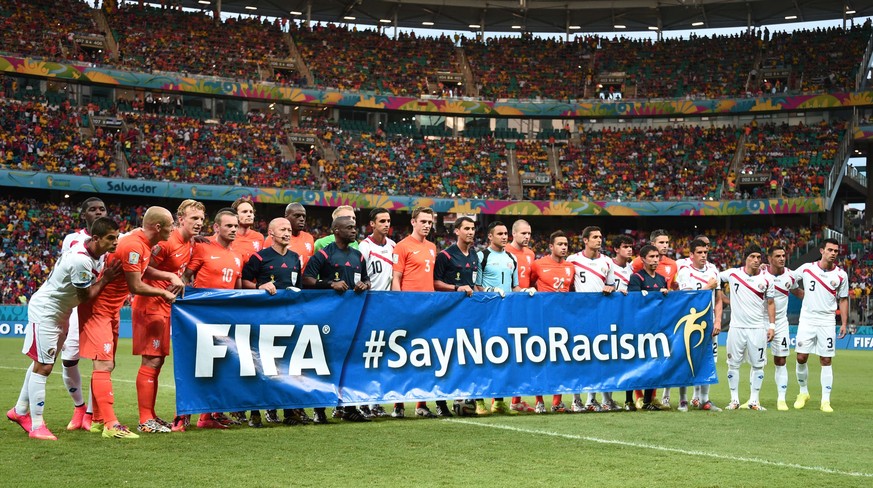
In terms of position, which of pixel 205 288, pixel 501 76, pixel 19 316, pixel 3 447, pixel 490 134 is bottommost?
pixel 19 316

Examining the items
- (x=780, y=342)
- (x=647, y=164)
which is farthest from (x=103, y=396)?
(x=647, y=164)

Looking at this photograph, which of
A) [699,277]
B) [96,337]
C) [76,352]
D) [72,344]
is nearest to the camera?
[96,337]

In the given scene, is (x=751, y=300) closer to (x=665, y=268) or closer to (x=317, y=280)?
(x=665, y=268)

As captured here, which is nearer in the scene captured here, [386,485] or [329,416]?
[386,485]

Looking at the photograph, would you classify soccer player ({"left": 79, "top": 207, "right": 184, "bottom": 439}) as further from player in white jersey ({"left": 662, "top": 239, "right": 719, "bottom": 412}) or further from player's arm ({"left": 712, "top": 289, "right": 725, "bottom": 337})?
player's arm ({"left": 712, "top": 289, "right": 725, "bottom": 337})

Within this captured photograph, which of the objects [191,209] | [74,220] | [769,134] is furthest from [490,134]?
[191,209]

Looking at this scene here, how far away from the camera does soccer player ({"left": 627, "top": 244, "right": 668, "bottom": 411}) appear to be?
42.4 ft

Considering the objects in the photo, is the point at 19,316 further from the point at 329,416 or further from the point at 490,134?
the point at 490,134

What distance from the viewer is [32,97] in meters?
45.3

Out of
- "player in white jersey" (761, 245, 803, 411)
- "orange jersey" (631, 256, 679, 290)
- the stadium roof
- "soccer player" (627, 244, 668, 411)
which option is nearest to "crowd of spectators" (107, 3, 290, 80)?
the stadium roof

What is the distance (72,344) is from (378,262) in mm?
3748

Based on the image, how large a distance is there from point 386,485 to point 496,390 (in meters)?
4.78

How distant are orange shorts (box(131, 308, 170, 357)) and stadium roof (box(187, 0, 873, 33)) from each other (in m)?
47.2

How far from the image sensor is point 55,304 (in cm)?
934
